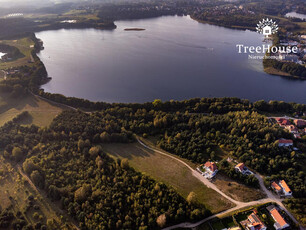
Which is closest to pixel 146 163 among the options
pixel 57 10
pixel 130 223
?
pixel 130 223

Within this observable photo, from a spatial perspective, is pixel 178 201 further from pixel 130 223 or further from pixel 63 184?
pixel 63 184

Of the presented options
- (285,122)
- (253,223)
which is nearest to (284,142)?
(285,122)

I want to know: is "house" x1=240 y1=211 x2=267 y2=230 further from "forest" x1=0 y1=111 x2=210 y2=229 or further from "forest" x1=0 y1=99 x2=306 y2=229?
"forest" x1=0 y1=111 x2=210 y2=229

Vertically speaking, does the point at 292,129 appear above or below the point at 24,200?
above

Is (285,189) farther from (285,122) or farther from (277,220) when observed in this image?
(285,122)

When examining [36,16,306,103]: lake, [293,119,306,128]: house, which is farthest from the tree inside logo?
[293,119,306,128]: house
